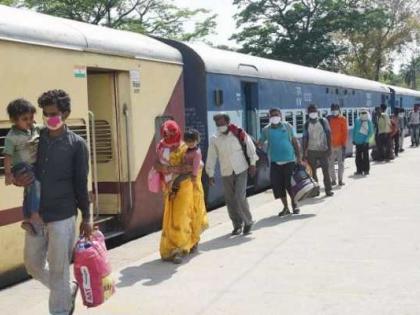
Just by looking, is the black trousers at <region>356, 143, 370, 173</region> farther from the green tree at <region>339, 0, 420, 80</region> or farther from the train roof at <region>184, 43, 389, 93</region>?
the green tree at <region>339, 0, 420, 80</region>

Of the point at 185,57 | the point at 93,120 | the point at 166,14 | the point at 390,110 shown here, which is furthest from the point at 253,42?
the point at 93,120

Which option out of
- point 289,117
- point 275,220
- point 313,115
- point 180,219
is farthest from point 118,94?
point 289,117

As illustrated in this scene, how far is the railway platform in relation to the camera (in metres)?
5.37

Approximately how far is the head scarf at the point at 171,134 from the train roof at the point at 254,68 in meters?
3.22

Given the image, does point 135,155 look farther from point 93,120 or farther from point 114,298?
point 114,298

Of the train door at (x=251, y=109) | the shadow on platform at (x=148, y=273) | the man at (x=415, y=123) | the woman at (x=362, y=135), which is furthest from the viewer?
the man at (x=415, y=123)

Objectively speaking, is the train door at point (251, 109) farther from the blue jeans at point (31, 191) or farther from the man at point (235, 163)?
the blue jeans at point (31, 191)

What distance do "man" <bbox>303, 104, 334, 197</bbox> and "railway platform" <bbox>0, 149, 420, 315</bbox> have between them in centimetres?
198

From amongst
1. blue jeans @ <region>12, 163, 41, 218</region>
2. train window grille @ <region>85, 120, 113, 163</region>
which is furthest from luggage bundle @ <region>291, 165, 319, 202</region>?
blue jeans @ <region>12, 163, 41, 218</region>

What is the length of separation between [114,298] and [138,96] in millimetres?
3341

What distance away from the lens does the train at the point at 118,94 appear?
6184 millimetres

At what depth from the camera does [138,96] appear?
8438mm

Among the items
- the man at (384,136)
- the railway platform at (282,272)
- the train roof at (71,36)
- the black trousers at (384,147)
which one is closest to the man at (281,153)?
the railway platform at (282,272)

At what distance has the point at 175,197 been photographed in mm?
7266
